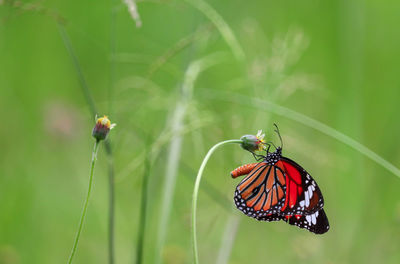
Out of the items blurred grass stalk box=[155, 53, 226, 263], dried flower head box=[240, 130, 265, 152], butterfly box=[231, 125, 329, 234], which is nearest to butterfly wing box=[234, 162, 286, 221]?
butterfly box=[231, 125, 329, 234]

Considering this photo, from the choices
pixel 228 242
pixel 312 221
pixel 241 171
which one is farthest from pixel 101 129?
pixel 228 242

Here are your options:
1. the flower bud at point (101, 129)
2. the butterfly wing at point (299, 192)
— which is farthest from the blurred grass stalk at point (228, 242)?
the flower bud at point (101, 129)

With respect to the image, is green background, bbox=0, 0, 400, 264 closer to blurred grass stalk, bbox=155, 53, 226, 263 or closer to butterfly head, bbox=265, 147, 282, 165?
blurred grass stalk, bbox=155, 53, 226, 263

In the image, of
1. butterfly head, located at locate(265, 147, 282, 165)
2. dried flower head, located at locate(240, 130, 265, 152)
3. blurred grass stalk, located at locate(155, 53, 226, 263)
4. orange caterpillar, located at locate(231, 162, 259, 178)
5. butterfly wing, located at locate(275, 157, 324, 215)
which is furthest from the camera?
blurred grass stalk, located at locate(155, 53, 226, 263)

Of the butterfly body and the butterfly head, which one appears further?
the butterfly head

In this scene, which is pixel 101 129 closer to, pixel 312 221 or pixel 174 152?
pixel 312 221

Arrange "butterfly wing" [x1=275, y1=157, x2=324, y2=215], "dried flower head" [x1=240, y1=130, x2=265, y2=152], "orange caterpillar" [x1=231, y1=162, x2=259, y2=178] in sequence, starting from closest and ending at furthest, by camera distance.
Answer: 1. "orange caterpillar" [x1=231, y1=162, x2=259, y2=178]
2. "dried flower head" [x1=240, y1=130, x2=265, y2=152]
3. "butterfly wing" [x1=275, y1=157, x2=324, y2=215]

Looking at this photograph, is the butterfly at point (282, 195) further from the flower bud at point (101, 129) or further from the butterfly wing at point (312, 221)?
the flower bud at point (101, 129)

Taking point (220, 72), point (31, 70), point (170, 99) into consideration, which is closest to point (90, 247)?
point (170, 99)
